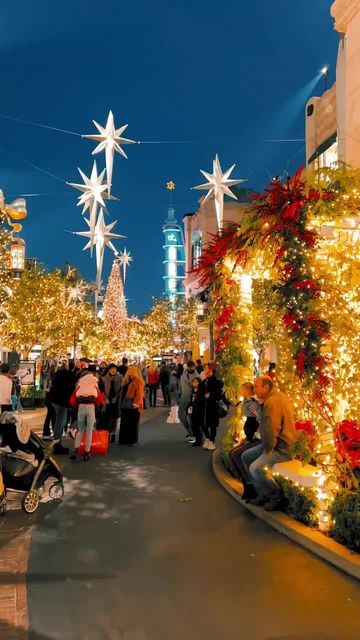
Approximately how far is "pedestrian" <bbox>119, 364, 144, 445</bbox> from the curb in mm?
6450

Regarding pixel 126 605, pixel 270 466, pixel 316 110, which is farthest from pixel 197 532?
pixel 316 110

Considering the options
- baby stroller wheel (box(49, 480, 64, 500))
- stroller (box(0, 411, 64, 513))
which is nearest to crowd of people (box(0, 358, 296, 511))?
baby stroller wheel (box(49, 480, 64, 500))

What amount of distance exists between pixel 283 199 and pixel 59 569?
453cm

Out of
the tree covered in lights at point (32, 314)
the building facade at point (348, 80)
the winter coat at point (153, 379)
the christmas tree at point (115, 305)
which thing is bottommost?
the winter coat at point (153, 379)

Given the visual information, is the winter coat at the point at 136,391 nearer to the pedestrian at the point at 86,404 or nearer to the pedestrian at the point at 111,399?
the pedestrian at the point at 111,399

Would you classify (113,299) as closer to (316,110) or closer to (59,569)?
(316,110)

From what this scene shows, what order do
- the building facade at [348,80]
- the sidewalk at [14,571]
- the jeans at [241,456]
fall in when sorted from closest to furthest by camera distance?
the sidewalk at [14,571] < the jeans at [241,456] < the building facade at [348,80]

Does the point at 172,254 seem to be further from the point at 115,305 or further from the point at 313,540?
the point at 313,540

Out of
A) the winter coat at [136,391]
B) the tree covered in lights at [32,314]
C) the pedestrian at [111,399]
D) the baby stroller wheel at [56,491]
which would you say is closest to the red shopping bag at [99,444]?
the winter coat at [136,391]

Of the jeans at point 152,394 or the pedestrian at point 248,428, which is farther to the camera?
the jeans at point 152,394

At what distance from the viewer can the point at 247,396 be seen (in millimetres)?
10344

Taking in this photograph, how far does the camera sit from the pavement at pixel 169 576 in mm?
4922

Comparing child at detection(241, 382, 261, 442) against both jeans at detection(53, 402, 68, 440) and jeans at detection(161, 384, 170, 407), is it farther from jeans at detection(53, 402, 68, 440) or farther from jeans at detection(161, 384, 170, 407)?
jeans at detection(161, 384, 170, 407)

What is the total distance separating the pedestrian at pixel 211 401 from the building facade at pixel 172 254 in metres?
150
